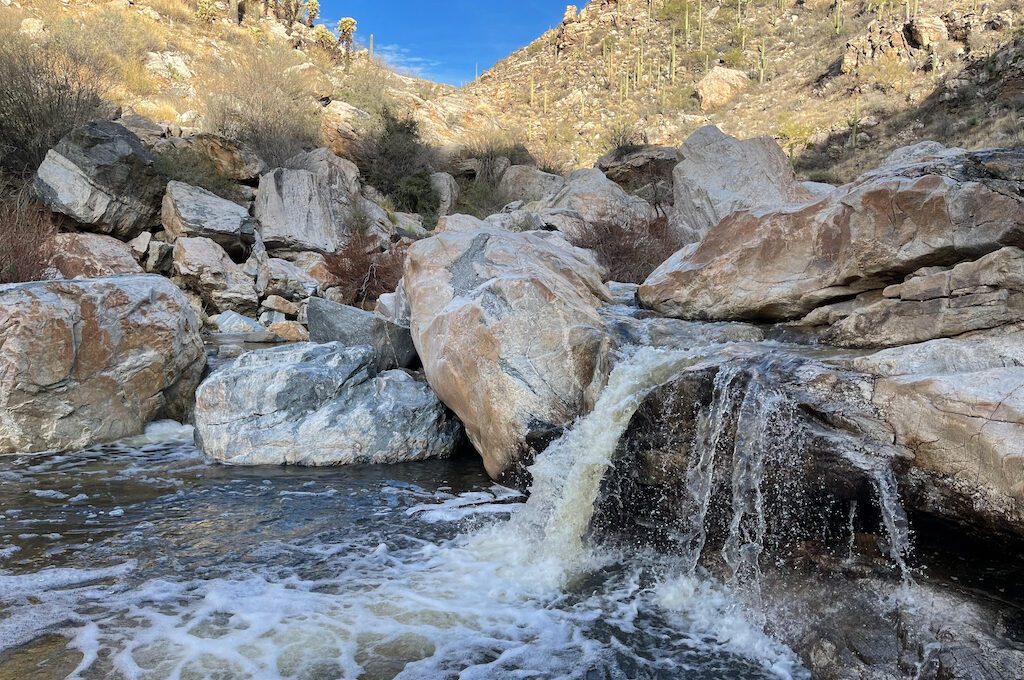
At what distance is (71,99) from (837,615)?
56.2 feet

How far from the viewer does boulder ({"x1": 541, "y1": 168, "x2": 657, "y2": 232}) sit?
42.4 ft

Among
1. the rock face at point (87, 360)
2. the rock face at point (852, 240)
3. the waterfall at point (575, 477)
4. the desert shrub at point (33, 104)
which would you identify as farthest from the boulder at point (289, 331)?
the waterfall at point (575, 477)

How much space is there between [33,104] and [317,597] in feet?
49.0

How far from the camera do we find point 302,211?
16125 mm

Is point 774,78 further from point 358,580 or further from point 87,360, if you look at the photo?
point 358,580

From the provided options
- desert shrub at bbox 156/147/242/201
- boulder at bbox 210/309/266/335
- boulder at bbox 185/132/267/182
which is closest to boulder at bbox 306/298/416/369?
boulder at bbox 210/309/266/335

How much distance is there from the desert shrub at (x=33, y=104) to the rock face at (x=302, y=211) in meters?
4.07

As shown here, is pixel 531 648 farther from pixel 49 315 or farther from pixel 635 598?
pixel 49 315

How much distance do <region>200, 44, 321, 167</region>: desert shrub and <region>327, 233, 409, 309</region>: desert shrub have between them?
6653 millimetres

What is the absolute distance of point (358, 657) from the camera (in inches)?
109

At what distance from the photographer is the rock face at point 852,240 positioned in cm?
413

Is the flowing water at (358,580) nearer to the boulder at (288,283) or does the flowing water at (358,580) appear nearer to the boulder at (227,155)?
the boulder at (288,283)

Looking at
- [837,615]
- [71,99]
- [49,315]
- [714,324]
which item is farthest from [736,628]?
[71,99]

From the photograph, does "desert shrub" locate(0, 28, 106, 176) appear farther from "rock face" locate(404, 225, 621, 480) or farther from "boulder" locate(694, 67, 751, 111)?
"boulder" locate(694, 67, 751, 111)
